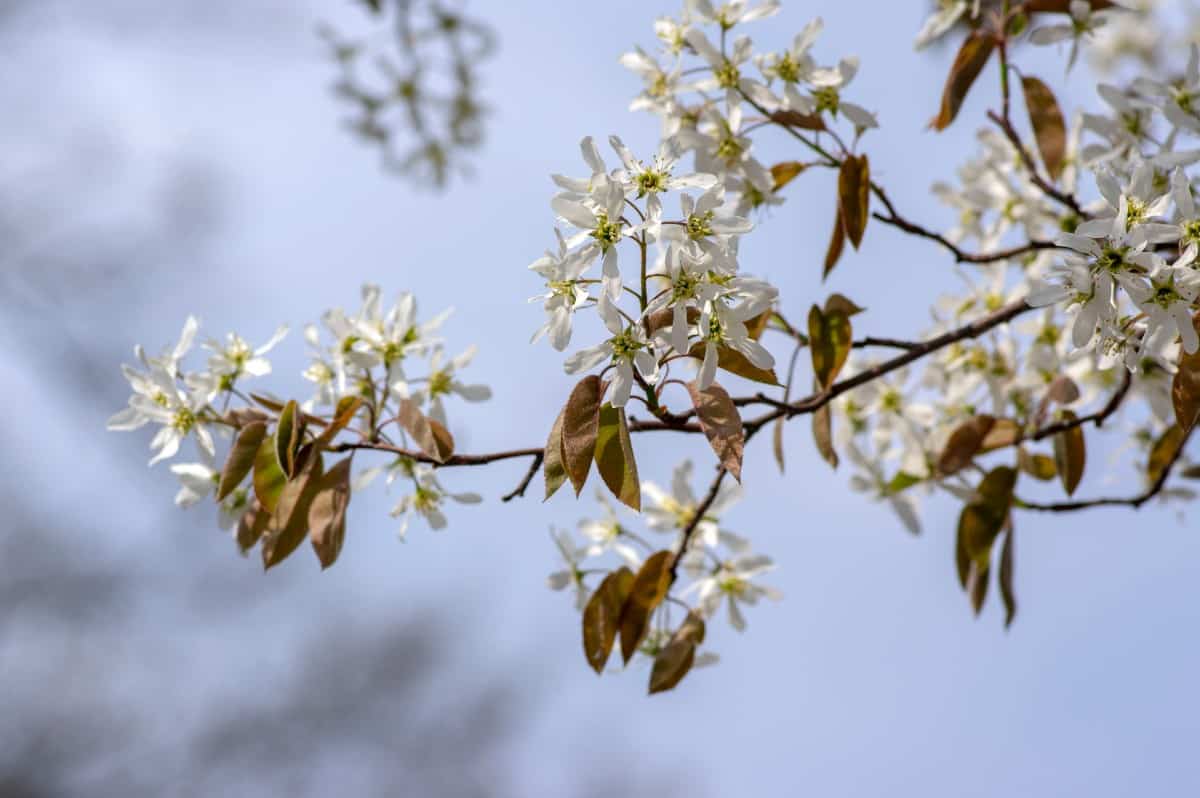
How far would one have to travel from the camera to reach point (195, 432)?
1668mm

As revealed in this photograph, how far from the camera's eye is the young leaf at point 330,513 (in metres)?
1.48

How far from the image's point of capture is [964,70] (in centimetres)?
189

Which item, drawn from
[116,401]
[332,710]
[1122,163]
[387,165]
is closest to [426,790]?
[332,710]

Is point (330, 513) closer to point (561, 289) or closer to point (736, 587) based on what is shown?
point (561, 289)

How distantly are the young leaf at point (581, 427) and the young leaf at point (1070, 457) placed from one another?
0.97 m

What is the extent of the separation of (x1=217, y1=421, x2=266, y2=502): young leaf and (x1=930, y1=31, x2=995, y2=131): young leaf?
1.23m

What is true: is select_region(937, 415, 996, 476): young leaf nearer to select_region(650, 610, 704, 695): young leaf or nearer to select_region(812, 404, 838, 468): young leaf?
select_region(812, 404, 838, 468): young leaf

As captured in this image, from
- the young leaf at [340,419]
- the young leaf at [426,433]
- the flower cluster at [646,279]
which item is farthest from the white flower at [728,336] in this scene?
the young leaf at [340,419]

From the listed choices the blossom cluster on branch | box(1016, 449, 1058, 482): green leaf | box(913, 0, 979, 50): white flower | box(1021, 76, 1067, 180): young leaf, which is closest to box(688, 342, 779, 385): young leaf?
the blossom cluster on branch

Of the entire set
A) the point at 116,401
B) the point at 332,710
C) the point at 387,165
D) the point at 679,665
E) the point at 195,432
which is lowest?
the point at 679,665

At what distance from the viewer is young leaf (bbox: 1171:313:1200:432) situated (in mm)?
1262

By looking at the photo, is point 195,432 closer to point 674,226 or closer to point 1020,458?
point 674,226

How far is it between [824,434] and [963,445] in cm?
29

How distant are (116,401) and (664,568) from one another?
16.2 feet
